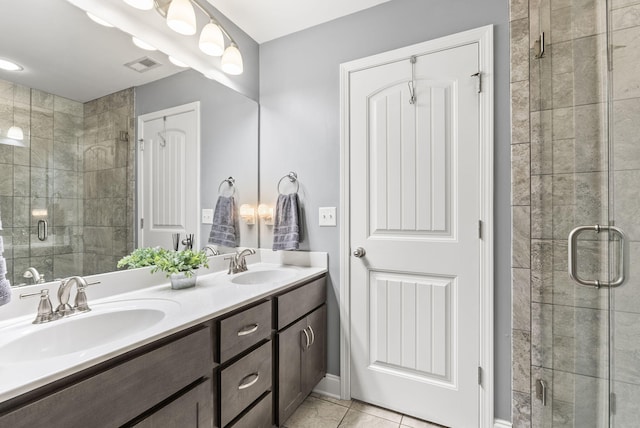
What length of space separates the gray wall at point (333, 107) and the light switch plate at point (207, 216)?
422 millimetres

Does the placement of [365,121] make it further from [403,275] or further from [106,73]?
[106,73]

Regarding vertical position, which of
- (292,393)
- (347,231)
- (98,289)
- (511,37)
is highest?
(511,37)

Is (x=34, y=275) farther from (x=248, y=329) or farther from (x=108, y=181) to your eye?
(x=248, y=329)

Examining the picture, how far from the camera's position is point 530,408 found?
4.71 ft

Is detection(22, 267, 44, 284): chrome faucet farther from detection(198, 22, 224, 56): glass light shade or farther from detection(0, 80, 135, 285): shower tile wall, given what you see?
detection(198, 22, 224, 56): glass light shade

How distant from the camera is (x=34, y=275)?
3.65 feet

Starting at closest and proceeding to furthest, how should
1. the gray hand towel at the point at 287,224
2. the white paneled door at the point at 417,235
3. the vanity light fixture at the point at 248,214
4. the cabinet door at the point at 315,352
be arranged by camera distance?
the white paneled door at the point at 417,235, the cabinet door at the point at 315,352, the gray hand towel at the point at 287,224, the vanity light fixture at the point at 248,214

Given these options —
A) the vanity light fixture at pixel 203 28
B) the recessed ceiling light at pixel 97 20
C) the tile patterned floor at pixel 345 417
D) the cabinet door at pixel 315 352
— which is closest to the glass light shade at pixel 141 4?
the vanity light fixture at pixel 203 28

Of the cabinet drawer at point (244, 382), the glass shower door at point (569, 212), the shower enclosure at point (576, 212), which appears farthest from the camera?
the cabinet drawer at point (244, 382)

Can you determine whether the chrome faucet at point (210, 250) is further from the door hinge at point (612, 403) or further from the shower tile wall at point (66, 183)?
the door hinge at point (612, 403)

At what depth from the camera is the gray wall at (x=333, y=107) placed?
4.90 feet

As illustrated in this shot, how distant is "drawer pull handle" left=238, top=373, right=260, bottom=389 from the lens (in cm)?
125

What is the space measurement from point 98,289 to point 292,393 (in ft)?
3.47

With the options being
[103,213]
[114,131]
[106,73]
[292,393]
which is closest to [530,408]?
[292,393]
